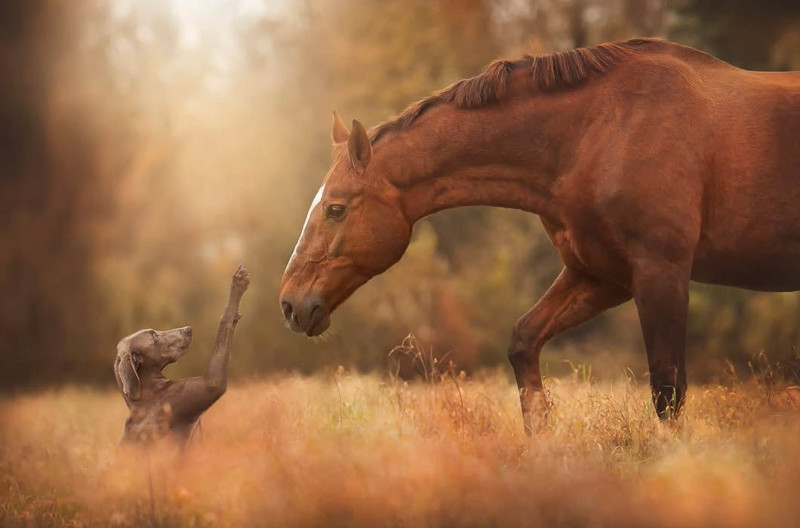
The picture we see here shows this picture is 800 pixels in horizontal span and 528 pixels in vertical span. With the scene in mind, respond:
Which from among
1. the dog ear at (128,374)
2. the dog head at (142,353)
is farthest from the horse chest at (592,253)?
the dog ear at (128,374)

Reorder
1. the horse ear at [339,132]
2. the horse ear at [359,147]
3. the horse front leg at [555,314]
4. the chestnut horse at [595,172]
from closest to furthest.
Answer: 1. the chestnut horse at [595,172]
2. the horse ear at [359,147]
3. the horse front leg at [555,314]
4. the horse ear at [339,132]

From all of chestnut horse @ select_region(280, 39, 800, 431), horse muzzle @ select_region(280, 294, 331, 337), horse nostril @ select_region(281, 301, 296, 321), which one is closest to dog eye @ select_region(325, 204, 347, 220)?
chestnut horse @ select_region(280, 39, 800, 431)

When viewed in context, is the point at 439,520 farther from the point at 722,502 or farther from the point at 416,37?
the point at 416,37

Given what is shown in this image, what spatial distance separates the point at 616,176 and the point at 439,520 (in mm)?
2612

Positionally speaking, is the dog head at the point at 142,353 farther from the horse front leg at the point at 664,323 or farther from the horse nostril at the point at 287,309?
the horse front leg at the point at 664,323

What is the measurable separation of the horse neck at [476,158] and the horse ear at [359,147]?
114 mm

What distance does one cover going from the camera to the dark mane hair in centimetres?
603

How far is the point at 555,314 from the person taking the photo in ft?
21.2

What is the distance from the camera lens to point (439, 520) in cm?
398

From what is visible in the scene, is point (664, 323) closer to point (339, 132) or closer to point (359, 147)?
point (359, 147)

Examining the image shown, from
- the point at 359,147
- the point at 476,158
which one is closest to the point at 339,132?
the point at 359,147

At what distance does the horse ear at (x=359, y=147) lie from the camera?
5.91 metres

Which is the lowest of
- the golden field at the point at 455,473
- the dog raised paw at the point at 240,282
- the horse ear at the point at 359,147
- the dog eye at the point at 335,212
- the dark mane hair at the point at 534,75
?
the golden field at the point at 455,473

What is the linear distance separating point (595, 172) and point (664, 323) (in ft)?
3.41
